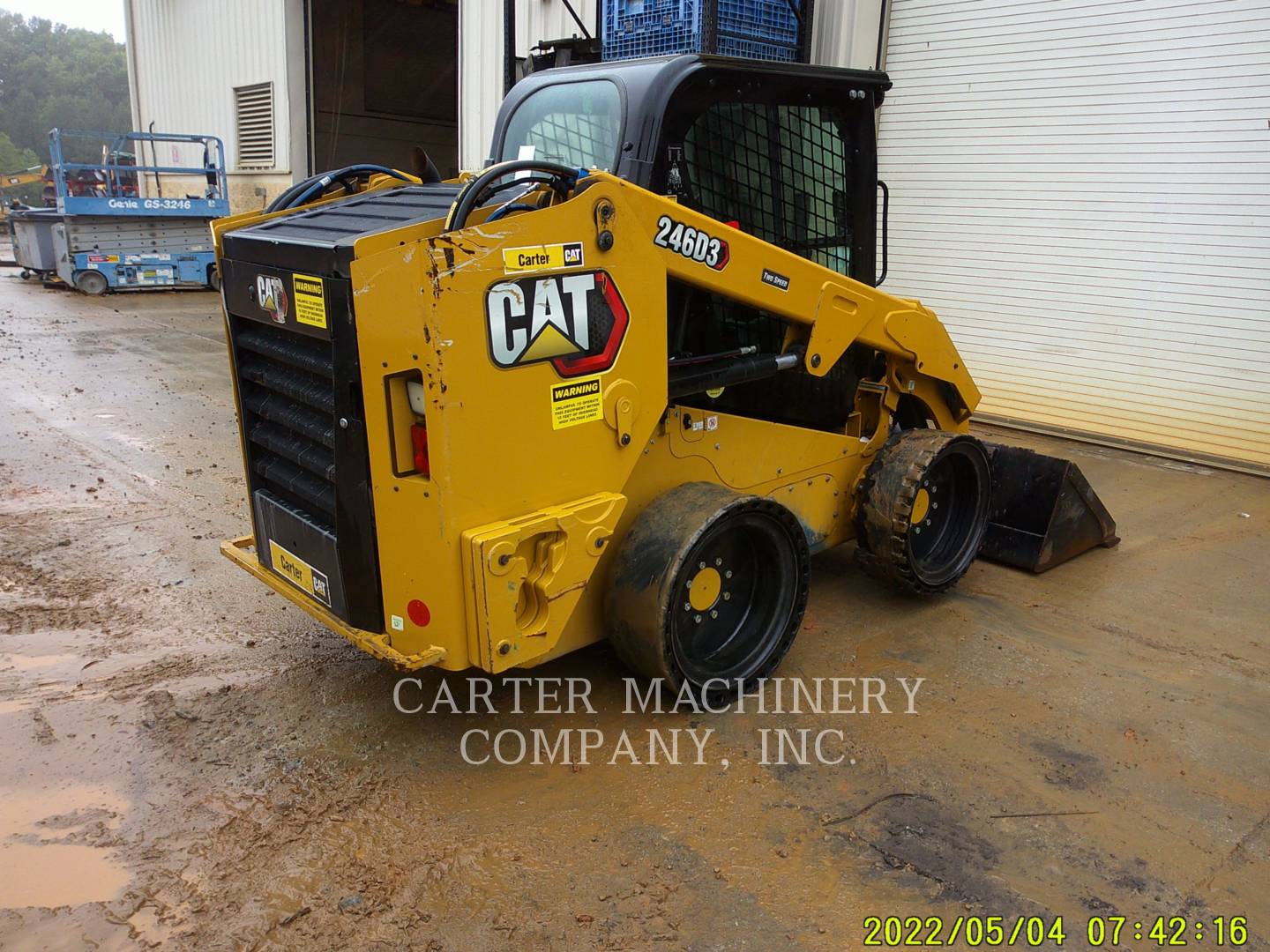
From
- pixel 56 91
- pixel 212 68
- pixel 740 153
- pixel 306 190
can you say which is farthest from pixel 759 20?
pixel 56 91

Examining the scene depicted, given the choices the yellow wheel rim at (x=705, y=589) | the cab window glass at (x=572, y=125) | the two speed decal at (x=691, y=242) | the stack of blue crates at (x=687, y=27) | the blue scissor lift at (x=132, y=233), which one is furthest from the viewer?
the blue scissor lift at (x=132, y=233)

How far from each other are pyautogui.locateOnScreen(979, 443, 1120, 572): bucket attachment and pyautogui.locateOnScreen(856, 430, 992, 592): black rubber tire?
0.32m

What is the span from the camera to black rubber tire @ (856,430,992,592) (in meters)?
4.27

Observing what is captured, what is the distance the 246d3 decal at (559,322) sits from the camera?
280 centimetres

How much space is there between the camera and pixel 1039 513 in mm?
5086

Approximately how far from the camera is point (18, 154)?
55.7m

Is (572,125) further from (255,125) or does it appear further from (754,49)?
(255,125)

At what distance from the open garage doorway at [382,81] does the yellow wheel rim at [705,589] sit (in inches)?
621

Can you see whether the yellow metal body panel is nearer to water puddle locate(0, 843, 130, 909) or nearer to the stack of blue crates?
water puddle locate(0, 843, 130, 909)

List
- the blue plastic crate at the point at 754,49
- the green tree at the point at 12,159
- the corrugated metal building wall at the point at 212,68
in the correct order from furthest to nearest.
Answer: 1. the green tree at the point at 12,159
2. the corrugated metal building wall at the point at 212,68
3. the blue plastic crate at the point at 754,49

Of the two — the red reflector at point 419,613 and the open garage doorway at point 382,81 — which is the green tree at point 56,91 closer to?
the open garage doorway at point 382,81

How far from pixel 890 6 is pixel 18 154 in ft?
205
